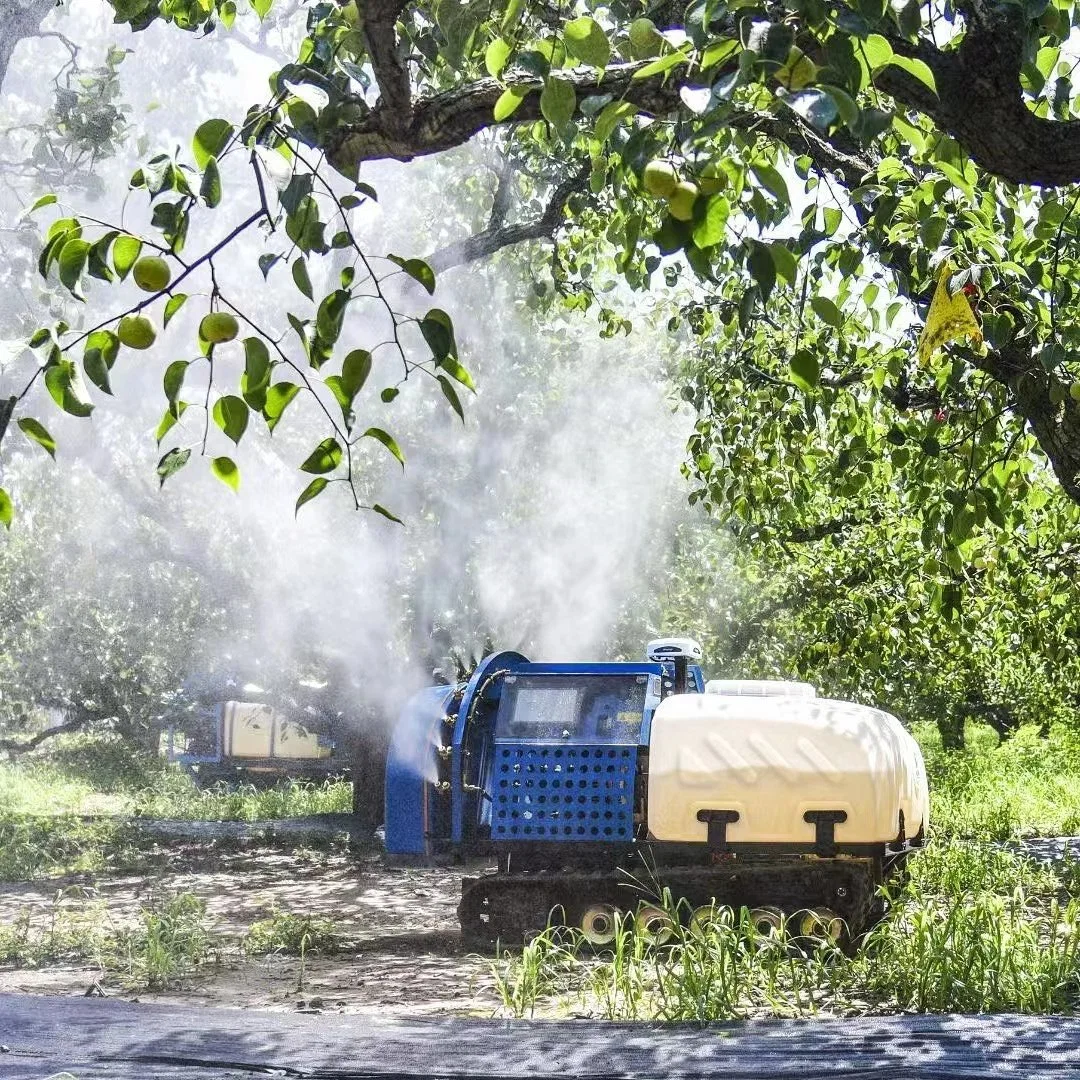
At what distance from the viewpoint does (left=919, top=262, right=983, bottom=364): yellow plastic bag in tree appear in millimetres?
2336

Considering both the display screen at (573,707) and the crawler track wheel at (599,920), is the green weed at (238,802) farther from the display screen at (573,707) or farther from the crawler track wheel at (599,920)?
the crawler track wheel at (599,920)

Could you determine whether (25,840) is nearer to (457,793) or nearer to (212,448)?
(212,448)

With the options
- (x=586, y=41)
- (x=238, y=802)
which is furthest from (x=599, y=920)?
(x=238, y=802)

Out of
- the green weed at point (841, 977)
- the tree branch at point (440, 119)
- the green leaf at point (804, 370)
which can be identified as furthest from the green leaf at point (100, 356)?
the green weed at point (841, 977)

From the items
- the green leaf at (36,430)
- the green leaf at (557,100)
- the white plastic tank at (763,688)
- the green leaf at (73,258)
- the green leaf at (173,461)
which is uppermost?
the green leaf at (557,100)

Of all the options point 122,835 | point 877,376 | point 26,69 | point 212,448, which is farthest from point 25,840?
point 877,376

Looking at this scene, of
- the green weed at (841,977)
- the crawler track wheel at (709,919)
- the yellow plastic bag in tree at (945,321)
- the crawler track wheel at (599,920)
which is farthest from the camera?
the crawler track wheel at (599,920)

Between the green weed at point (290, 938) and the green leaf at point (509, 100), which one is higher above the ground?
the green leaf at point (509, 100)

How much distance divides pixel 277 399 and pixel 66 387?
24 cm

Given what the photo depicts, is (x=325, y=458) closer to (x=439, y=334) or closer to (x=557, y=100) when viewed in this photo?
(x=439, y=334)

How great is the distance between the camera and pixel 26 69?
14.5 m

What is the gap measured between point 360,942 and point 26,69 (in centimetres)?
1101

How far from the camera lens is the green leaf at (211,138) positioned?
145 centimetres

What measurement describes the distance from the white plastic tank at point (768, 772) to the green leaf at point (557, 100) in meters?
5.42
